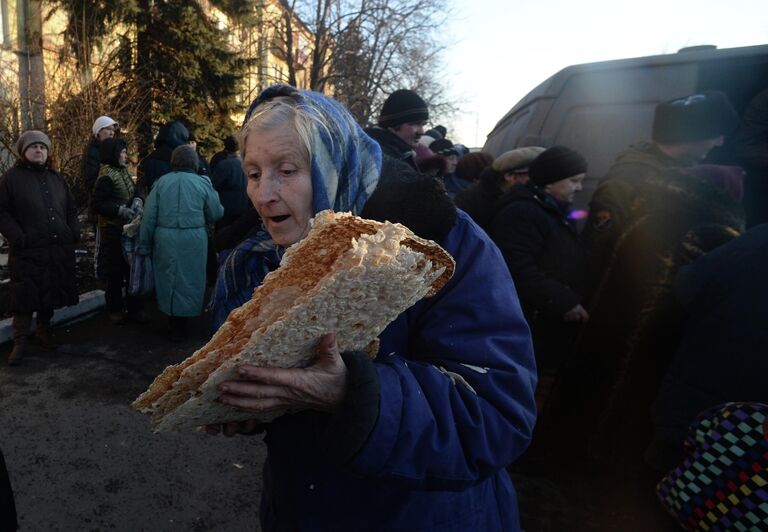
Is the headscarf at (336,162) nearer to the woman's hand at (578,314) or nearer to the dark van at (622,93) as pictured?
the woman's hand at (578,314)

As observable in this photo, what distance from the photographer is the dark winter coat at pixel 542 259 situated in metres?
2.94

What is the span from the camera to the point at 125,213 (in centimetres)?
536

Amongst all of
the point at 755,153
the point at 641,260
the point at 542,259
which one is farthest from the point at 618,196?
the point at 755,153

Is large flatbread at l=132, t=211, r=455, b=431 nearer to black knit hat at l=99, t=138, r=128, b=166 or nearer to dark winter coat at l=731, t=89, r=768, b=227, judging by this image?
dark winter coat at l=731, t=89, r=768, b=227

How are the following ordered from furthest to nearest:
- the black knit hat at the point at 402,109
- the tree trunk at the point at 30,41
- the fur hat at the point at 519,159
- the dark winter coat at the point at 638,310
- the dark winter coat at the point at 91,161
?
the tree trunk at the point at 30,41 → the dark winter coat at the point at 91,161 → the black knit hat at the point at 402,109 → the fur hat at the point at 519,159 → the dark winter coat at the point at 638,310

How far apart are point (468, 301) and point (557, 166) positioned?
7.70ft

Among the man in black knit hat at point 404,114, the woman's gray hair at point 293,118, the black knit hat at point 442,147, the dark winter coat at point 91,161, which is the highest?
the man in black knit hat at point 404,114

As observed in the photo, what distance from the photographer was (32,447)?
3262 mm

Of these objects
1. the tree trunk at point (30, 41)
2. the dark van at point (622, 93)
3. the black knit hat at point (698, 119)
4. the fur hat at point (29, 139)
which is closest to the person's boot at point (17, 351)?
the fur hat at point (29, 139)

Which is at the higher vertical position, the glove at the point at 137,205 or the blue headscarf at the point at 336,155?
the blue headscarf at the point at 336,155

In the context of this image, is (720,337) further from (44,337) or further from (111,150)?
(111,150)

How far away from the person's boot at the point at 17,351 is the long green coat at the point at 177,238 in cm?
118

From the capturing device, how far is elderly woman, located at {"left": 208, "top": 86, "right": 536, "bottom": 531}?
34.6 inches

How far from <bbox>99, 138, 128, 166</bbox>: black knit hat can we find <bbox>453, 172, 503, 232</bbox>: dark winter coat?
3.68 metres
